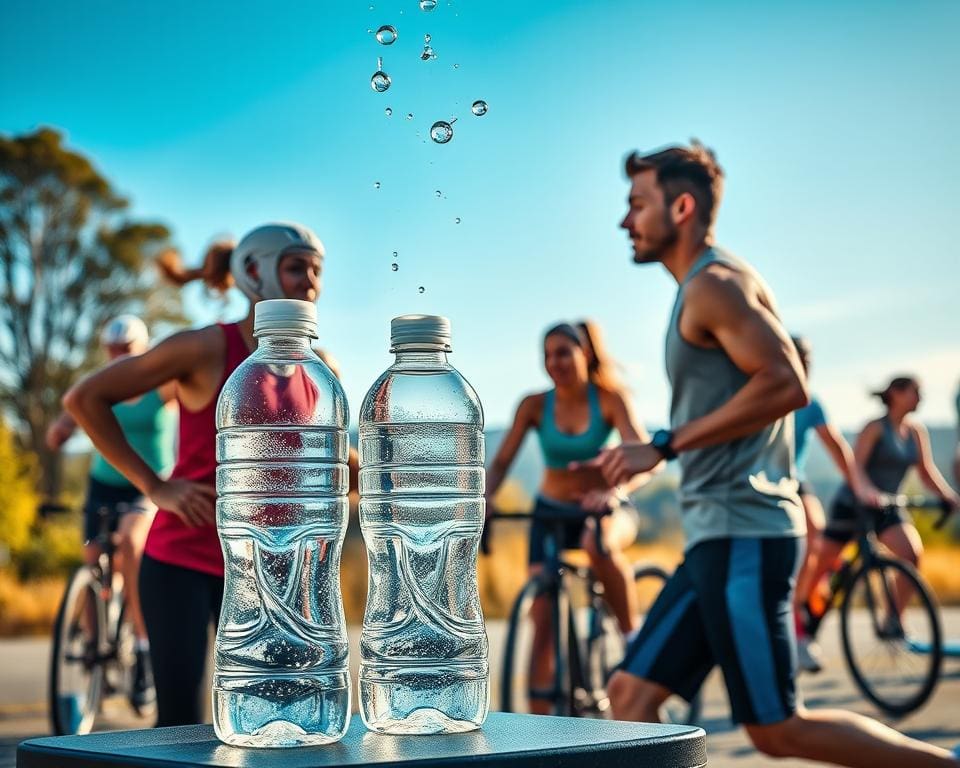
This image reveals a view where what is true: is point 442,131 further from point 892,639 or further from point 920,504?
point 920,504

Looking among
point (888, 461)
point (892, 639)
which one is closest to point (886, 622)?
point (892, 639)

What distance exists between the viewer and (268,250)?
14.6 feet

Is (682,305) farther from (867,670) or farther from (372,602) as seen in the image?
(867,670)

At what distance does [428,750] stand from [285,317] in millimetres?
740

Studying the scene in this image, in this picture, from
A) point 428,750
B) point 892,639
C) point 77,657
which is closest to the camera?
point 428,750

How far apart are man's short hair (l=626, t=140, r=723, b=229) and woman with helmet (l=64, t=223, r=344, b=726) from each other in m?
1.09

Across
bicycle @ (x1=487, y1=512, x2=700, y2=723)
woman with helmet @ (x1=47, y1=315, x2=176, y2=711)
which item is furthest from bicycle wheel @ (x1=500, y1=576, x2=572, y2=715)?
woman with helmet @ (x1=47, y1=315, x2=176, y2=711)

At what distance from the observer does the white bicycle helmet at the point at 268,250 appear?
14.6 ft

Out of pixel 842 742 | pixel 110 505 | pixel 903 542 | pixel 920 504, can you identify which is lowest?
pixel 842 742

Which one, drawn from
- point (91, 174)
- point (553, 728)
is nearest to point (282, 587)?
point (553, 728)

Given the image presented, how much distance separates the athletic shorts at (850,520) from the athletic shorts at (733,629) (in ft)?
20.6

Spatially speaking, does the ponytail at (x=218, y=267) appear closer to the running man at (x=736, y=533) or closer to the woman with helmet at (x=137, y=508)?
the running man at (x=736, y=533)

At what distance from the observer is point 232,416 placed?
2.68m

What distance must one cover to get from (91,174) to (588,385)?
37.0m
